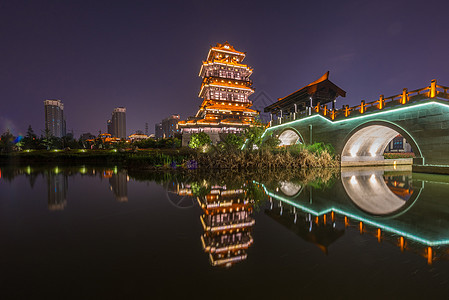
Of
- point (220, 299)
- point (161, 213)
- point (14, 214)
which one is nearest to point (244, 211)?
point (161, 213)

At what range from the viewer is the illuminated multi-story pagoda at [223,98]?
33500 millimetres

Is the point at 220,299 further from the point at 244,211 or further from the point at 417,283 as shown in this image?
the point at 244,211

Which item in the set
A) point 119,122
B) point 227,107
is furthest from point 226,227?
point 119,122

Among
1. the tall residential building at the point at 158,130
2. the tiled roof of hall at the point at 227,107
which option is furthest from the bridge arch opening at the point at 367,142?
the tall residential building at the point at 158,130

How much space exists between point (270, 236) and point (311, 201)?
228 cm

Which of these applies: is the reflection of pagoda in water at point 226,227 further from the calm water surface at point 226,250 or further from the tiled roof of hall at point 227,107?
the tiled roof of hall at point 227,107

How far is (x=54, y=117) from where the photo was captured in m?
102

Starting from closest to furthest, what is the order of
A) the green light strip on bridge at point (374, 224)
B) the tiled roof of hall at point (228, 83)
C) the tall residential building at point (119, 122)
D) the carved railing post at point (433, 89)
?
the green light strip on bridge at point (374, 224) < the carved railing post at point (433, 89) < the tiled roof of hall at point (228, 83) < the tall residential building at point (119, 122)

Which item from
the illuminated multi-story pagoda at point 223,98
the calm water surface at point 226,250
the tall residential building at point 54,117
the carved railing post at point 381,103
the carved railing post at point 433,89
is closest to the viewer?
the calm water surface at point 226,250

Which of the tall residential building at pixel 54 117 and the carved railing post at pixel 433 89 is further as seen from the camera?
the tall residential building at pixel 54 117

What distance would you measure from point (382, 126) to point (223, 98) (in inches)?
1083

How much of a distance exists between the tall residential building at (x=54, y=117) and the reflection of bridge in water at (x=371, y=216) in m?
130

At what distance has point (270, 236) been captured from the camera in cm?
266

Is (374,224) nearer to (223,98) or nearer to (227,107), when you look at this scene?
(227,107)
